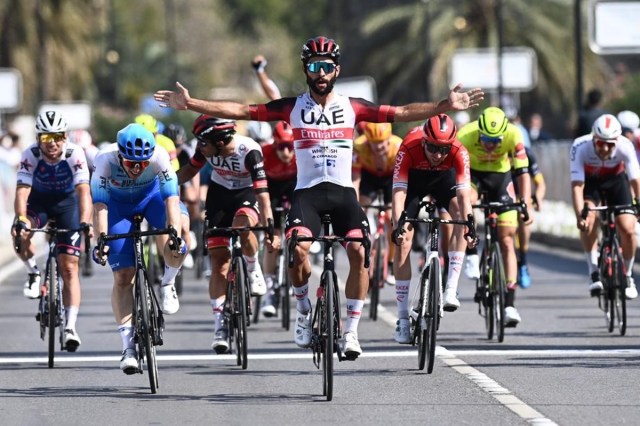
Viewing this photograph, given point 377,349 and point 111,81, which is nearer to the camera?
point 377,349

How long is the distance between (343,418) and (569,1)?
4121 cm

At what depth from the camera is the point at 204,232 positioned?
560 inches

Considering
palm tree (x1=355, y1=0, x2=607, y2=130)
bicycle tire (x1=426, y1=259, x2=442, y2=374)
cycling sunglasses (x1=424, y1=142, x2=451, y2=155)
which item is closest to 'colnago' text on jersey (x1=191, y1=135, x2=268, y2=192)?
cycling sunglasses (x1=424, y1=142, x2=451, y2=155)

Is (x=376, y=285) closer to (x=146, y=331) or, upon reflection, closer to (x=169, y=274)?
(x=169, y=274)


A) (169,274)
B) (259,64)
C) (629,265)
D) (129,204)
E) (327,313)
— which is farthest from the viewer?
(259,64)

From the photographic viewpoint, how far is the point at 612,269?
15641 mm

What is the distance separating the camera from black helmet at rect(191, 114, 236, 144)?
46.4 feet

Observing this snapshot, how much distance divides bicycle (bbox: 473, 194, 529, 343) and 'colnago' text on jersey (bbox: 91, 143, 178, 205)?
340 cm

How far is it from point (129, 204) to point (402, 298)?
2169 mm

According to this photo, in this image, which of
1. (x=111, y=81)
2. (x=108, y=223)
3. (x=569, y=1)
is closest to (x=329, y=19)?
(x=111, y=81)

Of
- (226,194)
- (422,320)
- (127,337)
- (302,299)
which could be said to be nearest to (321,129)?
(302,299)

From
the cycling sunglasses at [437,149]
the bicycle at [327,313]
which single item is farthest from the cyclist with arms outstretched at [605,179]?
the bicycle at [327,313]

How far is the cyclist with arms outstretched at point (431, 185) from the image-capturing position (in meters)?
13.3

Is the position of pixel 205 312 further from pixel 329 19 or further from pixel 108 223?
pixel 329 19
